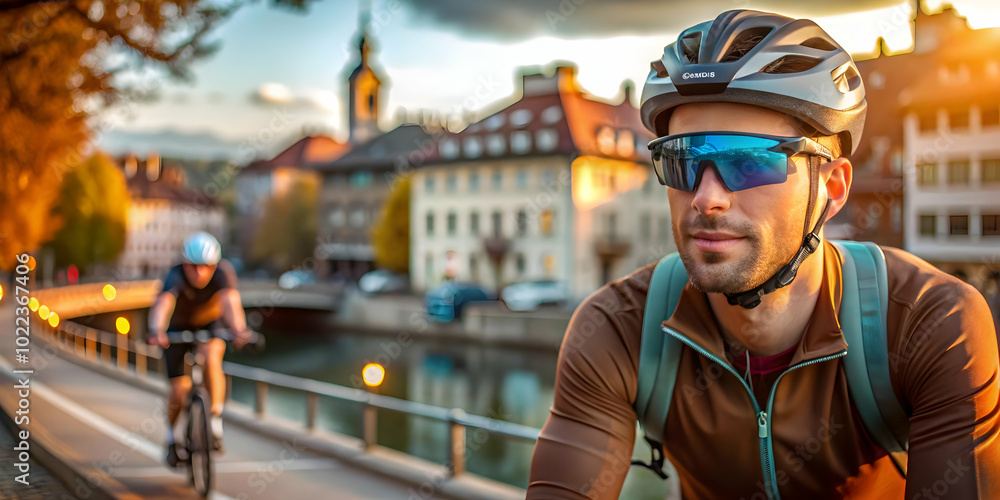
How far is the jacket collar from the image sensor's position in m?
1.55

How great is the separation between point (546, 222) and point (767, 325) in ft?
150

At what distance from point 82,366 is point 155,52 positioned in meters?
8.38

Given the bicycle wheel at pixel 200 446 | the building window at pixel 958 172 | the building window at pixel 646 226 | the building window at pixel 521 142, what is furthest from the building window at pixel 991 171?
the bicycle wheel at pixel 200 446

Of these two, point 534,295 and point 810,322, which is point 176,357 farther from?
point 534,295

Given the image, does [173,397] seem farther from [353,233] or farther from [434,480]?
[353,233]

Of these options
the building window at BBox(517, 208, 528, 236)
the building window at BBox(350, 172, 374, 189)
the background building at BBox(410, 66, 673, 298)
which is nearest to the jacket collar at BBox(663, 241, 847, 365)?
the background building at BBox(410, 66, 673, 298)

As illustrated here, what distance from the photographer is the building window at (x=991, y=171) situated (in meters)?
27.9

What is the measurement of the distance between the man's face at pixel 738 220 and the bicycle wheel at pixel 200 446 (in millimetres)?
5390

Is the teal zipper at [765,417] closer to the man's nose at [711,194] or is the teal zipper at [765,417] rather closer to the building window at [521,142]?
the man's nose at [711,194]

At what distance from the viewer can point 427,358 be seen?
35.8 metres

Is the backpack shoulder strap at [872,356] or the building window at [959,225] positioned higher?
the building window at [959,225]

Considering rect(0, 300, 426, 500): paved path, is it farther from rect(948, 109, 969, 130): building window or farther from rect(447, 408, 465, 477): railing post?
rect(948, 109, 969, 130): building window

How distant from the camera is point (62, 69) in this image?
31.7 ft

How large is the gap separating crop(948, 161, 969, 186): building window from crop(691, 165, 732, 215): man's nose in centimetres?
3235
